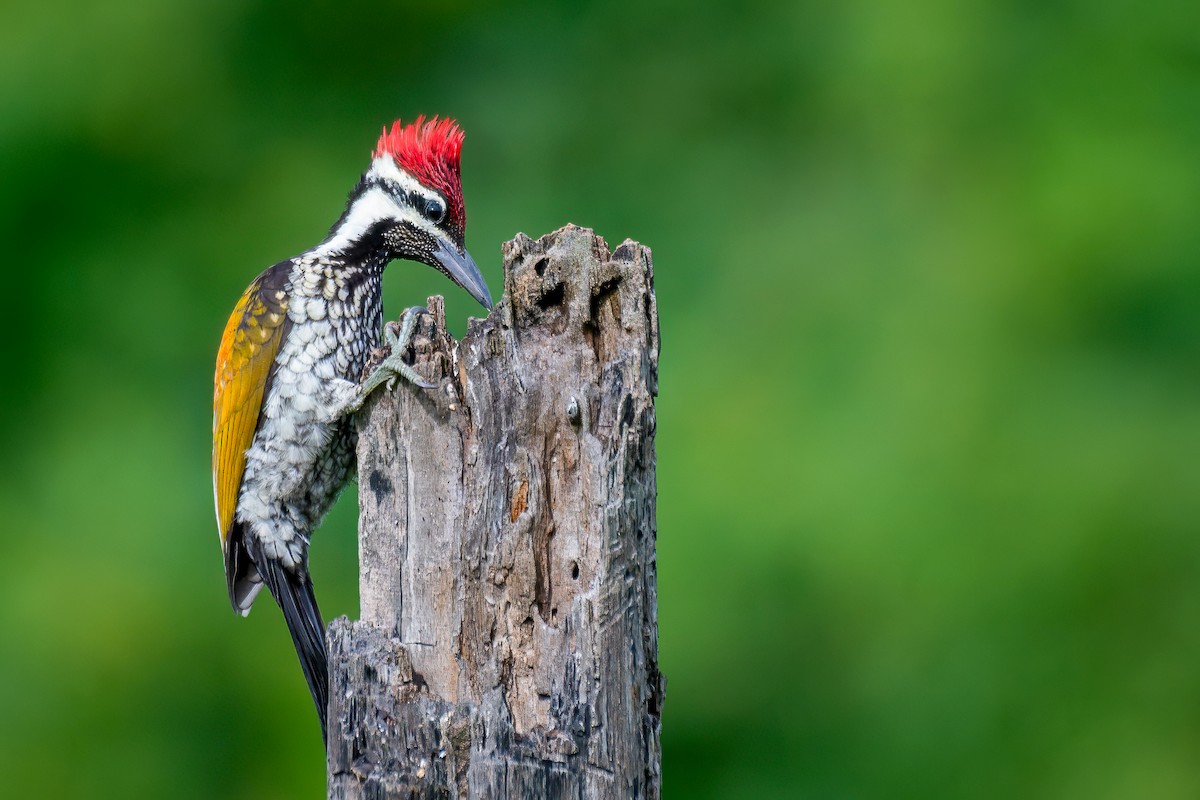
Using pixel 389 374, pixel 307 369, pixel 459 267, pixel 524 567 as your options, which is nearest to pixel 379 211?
pixel 459 267

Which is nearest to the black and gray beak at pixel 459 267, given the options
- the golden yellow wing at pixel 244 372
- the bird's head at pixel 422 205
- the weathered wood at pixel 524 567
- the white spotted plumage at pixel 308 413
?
the bird's head at pixel 422 205

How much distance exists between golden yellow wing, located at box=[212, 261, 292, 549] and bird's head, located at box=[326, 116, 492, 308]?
12.2 inches

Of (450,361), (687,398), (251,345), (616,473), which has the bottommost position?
(616,473)

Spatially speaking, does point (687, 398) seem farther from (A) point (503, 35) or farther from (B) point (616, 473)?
(B) point (616, 473)

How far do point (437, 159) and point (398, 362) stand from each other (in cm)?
110

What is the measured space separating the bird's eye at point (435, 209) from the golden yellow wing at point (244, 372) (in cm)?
45

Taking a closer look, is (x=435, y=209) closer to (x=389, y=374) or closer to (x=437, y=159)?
(x=437, y=159)

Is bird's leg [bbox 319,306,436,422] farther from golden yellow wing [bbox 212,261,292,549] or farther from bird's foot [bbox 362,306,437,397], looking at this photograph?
golden yellow wing [bbox 212,261,292,549]

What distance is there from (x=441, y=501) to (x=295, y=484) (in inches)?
43.8

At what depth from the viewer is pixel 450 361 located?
3201 millimetres

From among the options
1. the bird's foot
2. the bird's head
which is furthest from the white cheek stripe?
the bird's foot

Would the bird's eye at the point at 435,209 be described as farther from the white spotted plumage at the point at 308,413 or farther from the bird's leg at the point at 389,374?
the bird's leg at the point at 389,374

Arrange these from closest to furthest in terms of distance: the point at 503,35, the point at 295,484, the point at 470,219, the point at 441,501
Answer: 1. the point at 441,501
2. the point at 295,484
3. the point at 470,219
4. the point at 503,35

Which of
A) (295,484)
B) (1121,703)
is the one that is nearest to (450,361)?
(295,484)
